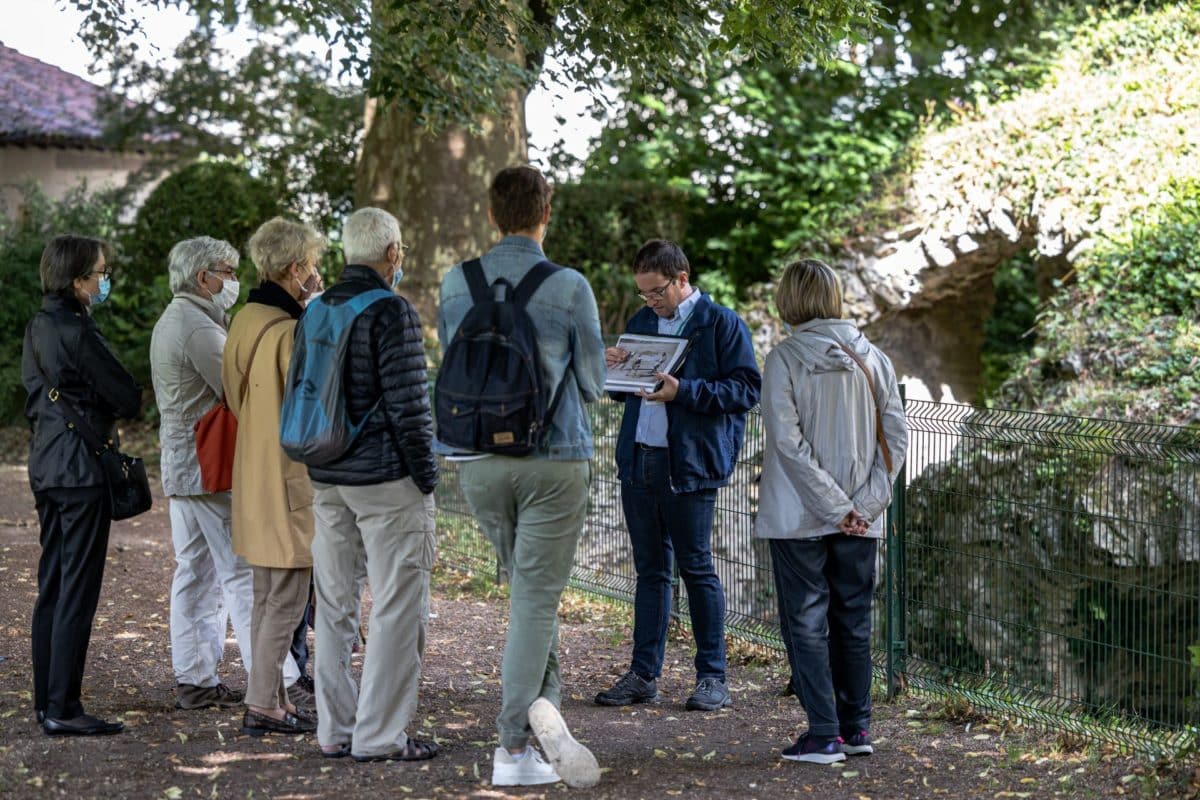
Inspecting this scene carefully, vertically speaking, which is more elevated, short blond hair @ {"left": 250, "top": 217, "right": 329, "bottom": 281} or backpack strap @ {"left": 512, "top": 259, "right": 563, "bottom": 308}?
short blond hair @ {"left": 250, "top": 217, "right": 329, "bottom": 281}

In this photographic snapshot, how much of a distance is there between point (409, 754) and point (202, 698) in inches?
51.0

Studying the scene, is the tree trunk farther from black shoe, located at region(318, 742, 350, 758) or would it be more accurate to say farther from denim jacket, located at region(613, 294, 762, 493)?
black shoe, located at region(318, 742, 350, 758)

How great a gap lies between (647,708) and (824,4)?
12.1ft

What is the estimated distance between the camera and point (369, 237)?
4875 millimetres

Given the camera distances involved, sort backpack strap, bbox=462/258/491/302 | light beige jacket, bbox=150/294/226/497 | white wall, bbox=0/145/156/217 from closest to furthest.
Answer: backpack strap, bbox=462/258/491/302, light beige jacket, bbox=150/294/226/497, white wall, bbox=0/145/156/217

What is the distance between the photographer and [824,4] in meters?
7.05

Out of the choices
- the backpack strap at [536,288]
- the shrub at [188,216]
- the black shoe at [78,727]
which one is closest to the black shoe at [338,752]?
the black shoe at [78,727]

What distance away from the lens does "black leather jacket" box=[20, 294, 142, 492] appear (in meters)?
5.19

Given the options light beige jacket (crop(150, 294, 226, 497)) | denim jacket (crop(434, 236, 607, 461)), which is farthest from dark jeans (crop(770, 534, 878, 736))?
light beige jacket (crop(150, 294, 226, 497))

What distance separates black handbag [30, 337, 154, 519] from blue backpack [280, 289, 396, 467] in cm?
83

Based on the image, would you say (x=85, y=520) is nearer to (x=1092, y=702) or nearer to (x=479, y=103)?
Result: (x=1092, y=702)

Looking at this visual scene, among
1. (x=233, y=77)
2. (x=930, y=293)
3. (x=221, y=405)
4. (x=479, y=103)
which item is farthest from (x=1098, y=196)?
(x=233, y=77)

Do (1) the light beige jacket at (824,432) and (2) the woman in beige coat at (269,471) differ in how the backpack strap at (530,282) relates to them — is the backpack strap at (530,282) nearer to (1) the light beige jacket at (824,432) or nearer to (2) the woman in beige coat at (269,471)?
(1) the light beige jacket at (824,432)

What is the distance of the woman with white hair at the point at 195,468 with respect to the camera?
219 inches
